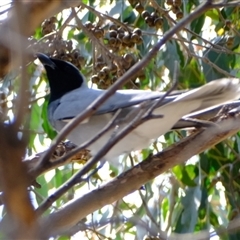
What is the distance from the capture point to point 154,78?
2.78m

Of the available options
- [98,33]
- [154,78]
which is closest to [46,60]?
[98,33]

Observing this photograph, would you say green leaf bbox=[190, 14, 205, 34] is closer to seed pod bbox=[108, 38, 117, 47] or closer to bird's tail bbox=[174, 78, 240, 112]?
seed pod bbox=[108, 38, 117, 47]

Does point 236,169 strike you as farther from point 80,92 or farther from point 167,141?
point 80,92

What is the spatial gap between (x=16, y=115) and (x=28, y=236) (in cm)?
13

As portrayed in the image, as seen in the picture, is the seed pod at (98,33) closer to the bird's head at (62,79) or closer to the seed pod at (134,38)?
the seed pod at (134,38)

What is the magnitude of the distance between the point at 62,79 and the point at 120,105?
0.69m

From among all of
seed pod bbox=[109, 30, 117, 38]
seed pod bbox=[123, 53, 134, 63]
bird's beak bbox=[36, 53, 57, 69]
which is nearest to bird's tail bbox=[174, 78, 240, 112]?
seed pod bbox=[123, 53, 134, 63]

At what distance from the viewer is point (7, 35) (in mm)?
759

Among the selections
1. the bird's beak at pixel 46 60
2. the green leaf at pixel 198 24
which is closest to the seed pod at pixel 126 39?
the bird's beak at pixel 46 60

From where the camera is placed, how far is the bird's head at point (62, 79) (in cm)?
248

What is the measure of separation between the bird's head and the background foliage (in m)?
0.06

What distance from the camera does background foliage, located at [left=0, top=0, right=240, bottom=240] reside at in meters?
2.04

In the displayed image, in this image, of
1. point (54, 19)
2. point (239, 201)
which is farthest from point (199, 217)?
point (54, 19)

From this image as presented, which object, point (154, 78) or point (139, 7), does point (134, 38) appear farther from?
point (154, 78)
